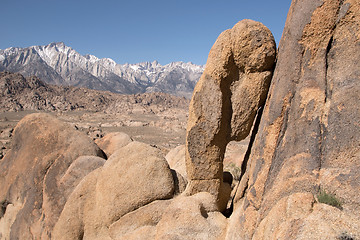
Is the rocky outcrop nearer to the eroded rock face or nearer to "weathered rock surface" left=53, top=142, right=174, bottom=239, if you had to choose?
"weathered rock surface" left=53, top=142, right=174, bottom=239

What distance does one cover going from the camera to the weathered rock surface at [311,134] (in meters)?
3.29

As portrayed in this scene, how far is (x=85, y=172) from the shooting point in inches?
278

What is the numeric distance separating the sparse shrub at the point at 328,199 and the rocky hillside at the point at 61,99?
55.6 metres

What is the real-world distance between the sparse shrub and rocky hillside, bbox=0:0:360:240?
0.01 meters

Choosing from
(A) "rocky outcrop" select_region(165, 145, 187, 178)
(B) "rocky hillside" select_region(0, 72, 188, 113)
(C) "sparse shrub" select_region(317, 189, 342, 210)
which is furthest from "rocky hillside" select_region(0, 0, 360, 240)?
(B) "rocky hillside" select_region(0, 72, 188, 113)

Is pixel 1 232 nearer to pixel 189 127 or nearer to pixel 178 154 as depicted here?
pixel 178 154

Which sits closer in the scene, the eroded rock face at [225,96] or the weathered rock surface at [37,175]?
the eroded rock face at [225,96]

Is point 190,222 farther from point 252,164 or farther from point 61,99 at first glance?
point 61,99

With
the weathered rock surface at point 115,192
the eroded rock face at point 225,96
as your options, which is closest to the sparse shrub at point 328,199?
the eroded rock face at point 225,96

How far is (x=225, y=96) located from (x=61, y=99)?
6177cm

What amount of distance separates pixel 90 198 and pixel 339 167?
4.91 meters

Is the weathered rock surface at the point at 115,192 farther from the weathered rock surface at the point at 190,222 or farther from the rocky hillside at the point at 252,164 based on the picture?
the weathered rock surface at the point at 190,222

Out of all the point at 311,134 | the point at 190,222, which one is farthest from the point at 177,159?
the point at 311,134

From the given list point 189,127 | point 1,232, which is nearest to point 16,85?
point 1,232
